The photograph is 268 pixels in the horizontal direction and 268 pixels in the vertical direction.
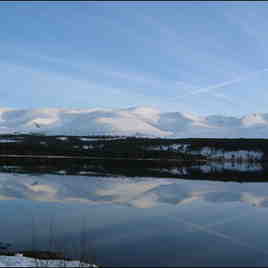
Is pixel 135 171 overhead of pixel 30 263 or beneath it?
overhead

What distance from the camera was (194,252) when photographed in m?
15.7

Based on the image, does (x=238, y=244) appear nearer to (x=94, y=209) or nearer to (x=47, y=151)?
(x=94, y=209)

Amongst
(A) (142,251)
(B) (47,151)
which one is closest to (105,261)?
(A) (142,251)

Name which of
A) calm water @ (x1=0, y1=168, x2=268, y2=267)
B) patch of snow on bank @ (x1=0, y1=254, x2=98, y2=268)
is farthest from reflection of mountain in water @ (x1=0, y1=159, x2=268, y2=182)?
patch of snow on bank @ (x1=0, y1=254, x2=98, y2=268)

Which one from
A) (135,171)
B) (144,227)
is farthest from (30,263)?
(135,171)

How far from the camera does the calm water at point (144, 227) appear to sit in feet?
50.2

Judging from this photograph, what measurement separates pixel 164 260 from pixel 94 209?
1236cm

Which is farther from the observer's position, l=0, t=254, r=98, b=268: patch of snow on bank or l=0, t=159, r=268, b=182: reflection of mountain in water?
l=0, t=159, r=268, b=182: reflection of mountain in water

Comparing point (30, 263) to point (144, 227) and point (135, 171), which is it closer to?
point (144, 227)

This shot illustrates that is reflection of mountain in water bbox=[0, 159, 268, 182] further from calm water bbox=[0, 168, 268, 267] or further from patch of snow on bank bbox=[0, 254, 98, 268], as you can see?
patch of snow on bank bbox=[0, 254, 98, 268]

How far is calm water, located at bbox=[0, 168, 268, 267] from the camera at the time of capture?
50.2 feet

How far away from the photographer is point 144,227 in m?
20.6

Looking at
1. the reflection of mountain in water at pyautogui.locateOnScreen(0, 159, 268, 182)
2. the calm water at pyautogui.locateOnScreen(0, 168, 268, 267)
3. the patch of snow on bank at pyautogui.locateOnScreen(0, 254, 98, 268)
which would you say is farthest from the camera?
the reflection of mountain in water at pyautogui.locateOnScreen(0, 159, 268, 182)

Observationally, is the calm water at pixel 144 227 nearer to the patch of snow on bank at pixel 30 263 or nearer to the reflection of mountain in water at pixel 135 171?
the patch of snow on bank at pixel 30 263
